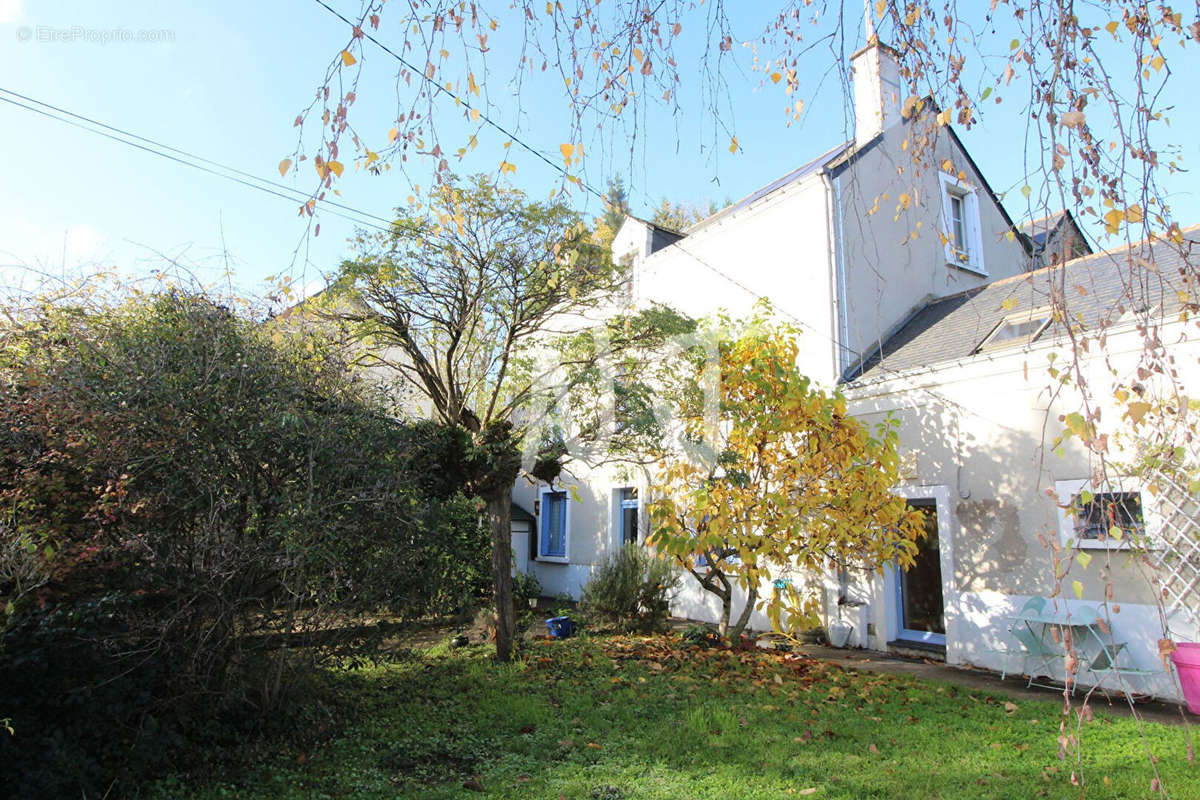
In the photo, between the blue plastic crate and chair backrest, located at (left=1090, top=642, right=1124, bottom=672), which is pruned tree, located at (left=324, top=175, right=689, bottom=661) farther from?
chair backrest, located at (left=1090, top=642, right=1124, bottom=672)

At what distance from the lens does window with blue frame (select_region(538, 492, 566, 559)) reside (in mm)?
16391

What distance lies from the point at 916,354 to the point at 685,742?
7.37m

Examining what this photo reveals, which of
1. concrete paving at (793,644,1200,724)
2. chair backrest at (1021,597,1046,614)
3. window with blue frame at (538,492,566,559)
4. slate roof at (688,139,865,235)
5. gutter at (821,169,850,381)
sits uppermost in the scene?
slate roof at (688,139,865,235)

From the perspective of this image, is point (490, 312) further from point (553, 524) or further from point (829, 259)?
point (553, 524)

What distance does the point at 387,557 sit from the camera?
5.69 metres

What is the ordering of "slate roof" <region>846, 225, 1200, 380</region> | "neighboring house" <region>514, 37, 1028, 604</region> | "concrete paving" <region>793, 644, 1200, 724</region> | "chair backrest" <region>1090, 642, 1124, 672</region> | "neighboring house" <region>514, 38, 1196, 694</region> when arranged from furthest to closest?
"neighboring house" <region>514, 37, 1028, 604</region> < "slate roof" <region>846, 225, 1200, 380</region> < "neighboring house" <region>514, 38, 1196, 694</region> < "chair backrest" <region>1090, 642, 1124, 672</region> < "concrete paving" <region>793, 644, 1200, 724</region>

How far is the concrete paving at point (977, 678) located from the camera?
22.5 feet

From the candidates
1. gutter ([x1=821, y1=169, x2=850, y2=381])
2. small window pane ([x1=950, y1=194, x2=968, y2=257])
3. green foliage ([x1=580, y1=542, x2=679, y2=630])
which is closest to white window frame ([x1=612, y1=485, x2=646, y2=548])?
green foliage ([x1=580, y1=542, x2=679, y2=630])

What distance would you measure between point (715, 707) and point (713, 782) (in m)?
1.84

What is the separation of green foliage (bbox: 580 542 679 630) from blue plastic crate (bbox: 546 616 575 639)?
1.74ft

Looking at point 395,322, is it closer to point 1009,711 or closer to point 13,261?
point 13,261

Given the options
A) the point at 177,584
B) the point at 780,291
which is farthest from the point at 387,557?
the point at 780,291

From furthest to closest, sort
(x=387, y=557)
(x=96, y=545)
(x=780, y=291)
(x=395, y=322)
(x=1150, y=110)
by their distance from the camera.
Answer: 1. (x=780, y=291)
2. (x=395, y=322)
3. (x=387, y=557)
4. (x=96, y=545)
5. (x=1150, y=110)

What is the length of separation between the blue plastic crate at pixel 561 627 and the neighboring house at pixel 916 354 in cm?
233
